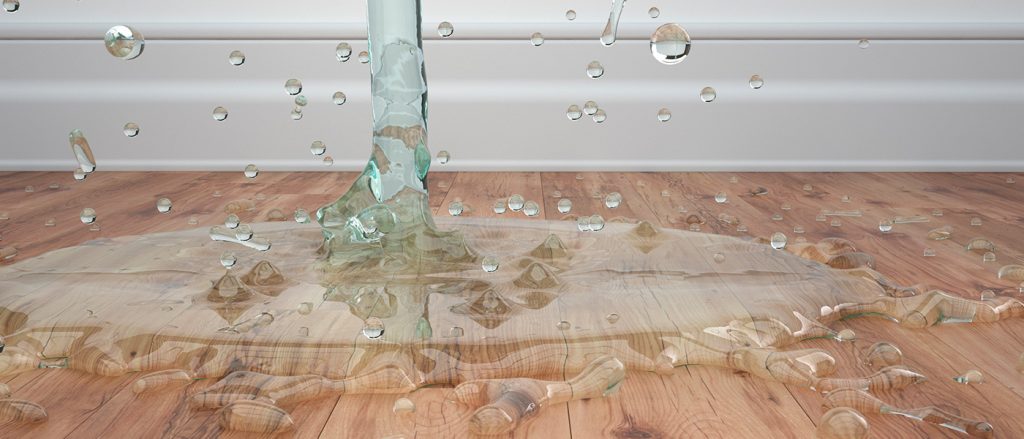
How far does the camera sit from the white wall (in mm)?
2230

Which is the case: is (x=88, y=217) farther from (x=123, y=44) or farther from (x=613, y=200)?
(x=613, y=200)

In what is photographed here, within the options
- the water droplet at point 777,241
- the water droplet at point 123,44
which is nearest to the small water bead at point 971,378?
the water droplet at point 777,241

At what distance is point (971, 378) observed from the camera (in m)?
0.79

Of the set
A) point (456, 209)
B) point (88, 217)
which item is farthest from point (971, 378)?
point (88, 217)

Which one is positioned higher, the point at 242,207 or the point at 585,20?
the point at 585,20

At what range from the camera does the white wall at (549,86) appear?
2230 mm

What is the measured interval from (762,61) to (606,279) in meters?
1.37

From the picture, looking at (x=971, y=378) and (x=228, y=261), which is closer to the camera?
(x=971, y=378)

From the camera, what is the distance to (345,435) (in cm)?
67

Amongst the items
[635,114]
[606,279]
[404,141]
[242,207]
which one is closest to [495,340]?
[606,279]

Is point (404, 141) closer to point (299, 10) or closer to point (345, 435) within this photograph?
point (345, 435)

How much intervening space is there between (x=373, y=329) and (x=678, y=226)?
2.63 feet

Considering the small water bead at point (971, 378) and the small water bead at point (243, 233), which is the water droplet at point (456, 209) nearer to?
the small water bead at point (243, 233)

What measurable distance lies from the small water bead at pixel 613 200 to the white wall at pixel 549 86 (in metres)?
0.49
